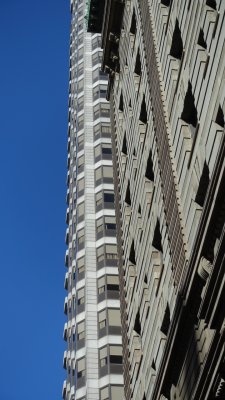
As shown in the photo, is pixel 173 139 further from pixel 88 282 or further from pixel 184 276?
pixel 88 282

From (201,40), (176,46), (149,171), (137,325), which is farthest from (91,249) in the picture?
(201,40)

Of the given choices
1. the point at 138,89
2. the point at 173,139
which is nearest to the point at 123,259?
the point at 138,89

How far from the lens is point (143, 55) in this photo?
1213 inches

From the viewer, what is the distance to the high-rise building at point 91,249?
54.5 meters

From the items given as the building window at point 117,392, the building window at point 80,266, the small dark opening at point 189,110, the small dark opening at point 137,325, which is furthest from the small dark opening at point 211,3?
the building window at point 80,266

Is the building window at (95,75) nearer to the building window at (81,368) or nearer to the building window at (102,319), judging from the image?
the building window at (102,319)

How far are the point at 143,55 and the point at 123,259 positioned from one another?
31.2 feet

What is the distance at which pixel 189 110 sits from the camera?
2266 cm

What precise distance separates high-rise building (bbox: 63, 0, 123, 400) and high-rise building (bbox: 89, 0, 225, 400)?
2138cm

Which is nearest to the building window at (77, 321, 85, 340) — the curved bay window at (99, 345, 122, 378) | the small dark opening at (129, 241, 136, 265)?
the curved bay window at (99, 345, 122, 378)

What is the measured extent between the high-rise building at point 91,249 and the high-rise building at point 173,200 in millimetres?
21384

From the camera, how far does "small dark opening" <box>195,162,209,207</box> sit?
20.0 m

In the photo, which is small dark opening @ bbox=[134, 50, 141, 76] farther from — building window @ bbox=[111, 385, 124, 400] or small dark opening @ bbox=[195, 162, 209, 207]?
building window @ bbox=[111, 385, 124, 400]

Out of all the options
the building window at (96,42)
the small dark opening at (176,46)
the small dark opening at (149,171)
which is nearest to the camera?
the small dark opening at (176,46)
